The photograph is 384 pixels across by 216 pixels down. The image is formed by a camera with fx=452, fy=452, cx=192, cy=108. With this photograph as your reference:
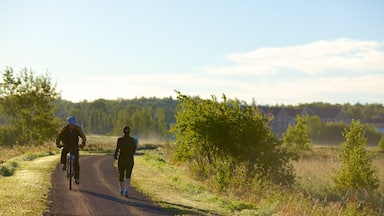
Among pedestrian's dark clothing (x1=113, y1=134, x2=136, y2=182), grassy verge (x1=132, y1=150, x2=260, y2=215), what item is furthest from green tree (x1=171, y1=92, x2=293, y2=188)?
pedestrian's dark clothing (x1=113, y1=134, x2=136, y2=182)

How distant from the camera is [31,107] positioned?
50.3 m

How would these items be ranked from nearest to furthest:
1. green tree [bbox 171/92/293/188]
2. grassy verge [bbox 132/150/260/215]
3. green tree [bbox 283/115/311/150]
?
grassy verge [bbox 132/150/260/215], green tree [bbox 171/92/293/188], green tree [bbox 283/115/311/150]

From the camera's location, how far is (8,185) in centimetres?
1764

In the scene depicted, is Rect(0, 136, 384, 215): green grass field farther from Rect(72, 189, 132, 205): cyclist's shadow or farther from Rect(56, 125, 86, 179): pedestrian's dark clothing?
Rect(56, 125, 86, 179): pedestrian's dark clothing

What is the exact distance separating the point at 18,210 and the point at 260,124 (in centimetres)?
1600

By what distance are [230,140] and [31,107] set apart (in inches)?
1262

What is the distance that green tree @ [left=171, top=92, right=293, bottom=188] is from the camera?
25172 millimetres

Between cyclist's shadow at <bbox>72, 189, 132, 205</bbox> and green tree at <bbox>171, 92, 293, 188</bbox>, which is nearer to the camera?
cyclist's shadow at <bbox>72, 189, 132, 205</bbox>

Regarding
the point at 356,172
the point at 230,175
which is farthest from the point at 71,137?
the point at 356,172

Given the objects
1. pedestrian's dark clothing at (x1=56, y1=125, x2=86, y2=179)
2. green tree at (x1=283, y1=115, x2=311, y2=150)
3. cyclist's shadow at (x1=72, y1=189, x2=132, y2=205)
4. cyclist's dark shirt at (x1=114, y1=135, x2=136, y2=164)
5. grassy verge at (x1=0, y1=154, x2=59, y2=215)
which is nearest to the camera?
grassy verge at (x1=0, y1=154, x2=59, y2=215)

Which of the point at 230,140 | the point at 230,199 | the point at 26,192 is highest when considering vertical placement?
the point at 230,140

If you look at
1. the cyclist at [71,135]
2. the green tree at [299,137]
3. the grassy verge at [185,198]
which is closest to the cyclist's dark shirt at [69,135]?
the cyclist at [71,135]

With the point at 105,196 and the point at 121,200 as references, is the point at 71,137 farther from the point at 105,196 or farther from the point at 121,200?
the point at 121,200

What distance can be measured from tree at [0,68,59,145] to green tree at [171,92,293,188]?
2793 centimetres
